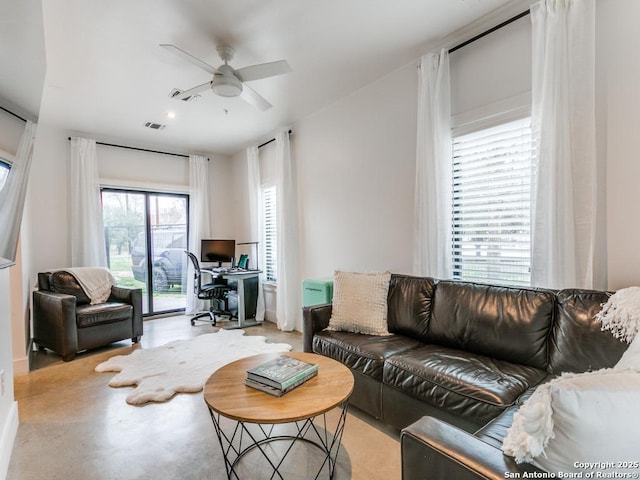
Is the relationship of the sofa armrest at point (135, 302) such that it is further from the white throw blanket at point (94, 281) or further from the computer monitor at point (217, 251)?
the computer monitor at point (217, 251)

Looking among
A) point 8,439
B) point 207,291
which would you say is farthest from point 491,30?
point 207,291

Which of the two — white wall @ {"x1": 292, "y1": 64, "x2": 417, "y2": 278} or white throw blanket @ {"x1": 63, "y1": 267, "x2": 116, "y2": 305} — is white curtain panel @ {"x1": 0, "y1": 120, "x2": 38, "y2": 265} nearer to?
white throw blanket @ {"x1": 63, "y1": 267, "x2": 116, "y2": 305}

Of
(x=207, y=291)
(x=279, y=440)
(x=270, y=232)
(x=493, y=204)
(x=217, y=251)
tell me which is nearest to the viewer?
(x=279, y=440)

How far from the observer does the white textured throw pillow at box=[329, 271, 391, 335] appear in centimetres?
256

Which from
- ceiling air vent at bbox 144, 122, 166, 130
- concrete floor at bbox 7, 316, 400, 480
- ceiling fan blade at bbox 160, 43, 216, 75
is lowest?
concrete floor at bbox 7, 316, 400, 480

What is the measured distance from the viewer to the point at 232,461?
5.94ft

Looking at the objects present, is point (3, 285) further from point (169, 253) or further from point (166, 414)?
point (169, 253)

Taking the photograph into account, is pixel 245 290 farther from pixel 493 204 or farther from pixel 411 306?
pixel 493 204

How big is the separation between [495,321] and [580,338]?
16.9 inches

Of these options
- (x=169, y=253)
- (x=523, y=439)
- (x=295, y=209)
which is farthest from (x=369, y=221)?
(x=169, y=253)

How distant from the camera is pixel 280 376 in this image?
156cm

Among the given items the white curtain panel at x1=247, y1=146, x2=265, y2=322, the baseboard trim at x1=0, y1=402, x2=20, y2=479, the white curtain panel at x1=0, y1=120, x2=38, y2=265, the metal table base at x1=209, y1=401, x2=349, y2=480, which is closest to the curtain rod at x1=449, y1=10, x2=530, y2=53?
the metal table base at x1=209, y1=401, x2=349, y2=480

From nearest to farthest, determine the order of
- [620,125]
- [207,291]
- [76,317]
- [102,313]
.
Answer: [620,125], [76,317], [102,313], [207,291]

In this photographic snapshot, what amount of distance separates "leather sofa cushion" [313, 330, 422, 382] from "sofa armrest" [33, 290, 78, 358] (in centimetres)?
262
